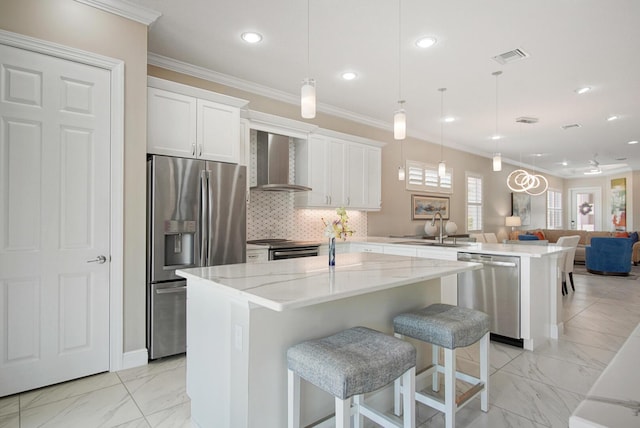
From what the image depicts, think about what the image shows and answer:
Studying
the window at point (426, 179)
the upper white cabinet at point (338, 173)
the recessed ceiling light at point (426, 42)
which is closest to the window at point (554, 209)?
the window at point (426, 179)

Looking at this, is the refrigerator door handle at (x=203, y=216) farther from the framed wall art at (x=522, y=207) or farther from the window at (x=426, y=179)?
the framed wall art at (x=522, y=207)

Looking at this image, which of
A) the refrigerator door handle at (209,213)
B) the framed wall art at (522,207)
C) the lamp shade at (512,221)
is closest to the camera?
the refrigerator door handle at (209,213)

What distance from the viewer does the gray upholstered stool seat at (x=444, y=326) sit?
1.89 metres

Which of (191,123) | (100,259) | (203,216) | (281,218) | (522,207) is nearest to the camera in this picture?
(100,259)

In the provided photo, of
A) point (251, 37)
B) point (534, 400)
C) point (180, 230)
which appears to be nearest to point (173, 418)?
point (180, 230)

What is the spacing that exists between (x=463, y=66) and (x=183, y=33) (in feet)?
9.32

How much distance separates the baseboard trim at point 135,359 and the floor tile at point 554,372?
2.87m

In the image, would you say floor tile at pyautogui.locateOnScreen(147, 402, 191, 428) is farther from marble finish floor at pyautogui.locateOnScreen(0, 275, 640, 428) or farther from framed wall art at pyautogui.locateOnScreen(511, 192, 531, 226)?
framed wall art at pyautogui.locateOnScreen(511, 192, 531, 226)

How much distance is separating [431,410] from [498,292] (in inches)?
66.4

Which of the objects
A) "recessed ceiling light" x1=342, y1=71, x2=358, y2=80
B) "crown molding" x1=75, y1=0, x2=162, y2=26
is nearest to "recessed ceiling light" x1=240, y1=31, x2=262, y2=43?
"crown molding" x1=75, y1=0, x2=162, y2=26

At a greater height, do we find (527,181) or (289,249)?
(527,181)

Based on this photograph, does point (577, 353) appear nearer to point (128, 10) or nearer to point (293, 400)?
point (293, 400)

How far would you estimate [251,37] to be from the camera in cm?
320

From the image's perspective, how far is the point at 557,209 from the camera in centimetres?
1279
